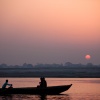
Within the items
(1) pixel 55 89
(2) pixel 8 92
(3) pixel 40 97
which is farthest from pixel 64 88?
(2) pixel 8 92

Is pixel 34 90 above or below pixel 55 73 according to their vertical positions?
below

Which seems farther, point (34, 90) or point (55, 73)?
point (55, 73)

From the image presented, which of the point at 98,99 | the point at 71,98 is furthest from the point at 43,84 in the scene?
the point at 98,99

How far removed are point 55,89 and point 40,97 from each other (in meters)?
2.65

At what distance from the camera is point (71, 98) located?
119 feet

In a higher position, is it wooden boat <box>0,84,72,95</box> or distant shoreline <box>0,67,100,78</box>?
distant shoreline <box>0,67,100,78</box>

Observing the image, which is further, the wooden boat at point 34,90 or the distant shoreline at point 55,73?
the distant shoreline at point 55,73

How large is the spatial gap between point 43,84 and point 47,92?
118 centimetres

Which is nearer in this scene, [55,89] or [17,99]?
[17,99]

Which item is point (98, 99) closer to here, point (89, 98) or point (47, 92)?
point (89, 98)

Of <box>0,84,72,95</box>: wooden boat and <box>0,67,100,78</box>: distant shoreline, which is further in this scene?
<box>0,67,100,78</box>: distant shoreline

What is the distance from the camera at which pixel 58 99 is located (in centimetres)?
3525

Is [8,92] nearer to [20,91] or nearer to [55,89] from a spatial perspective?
[20,91]

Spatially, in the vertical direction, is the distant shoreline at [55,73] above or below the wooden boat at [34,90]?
above
